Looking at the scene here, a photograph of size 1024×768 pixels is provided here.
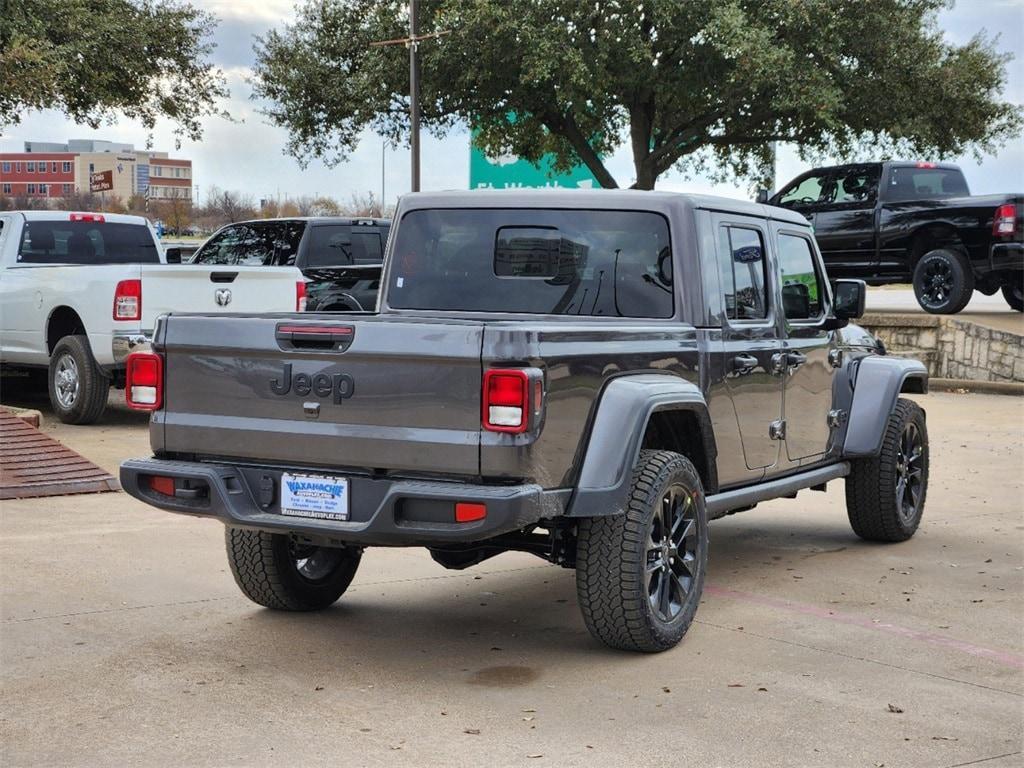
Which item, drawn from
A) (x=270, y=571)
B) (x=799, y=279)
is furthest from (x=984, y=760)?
(x=799, y=279)

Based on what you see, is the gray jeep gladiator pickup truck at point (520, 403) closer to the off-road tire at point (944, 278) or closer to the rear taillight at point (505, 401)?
the rear taillight at point (505, 401)

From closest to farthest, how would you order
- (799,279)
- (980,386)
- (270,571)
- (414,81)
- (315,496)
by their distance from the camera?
(315,496)
(270,571)
(799,279)
(980,386)
(414,81)

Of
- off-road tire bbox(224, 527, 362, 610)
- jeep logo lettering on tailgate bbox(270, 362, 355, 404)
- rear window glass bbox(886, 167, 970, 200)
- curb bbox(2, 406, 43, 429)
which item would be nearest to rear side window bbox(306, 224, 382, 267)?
curb bbox(2, 406, 43, 429)

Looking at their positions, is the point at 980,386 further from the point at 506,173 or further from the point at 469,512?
the point at 506,173

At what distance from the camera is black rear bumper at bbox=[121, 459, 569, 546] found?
506cm

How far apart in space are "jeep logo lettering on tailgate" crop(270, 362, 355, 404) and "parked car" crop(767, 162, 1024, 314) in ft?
47.1

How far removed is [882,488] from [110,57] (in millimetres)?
18424

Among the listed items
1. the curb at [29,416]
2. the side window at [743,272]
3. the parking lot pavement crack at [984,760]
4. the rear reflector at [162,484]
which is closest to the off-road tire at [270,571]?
the rear reflector at [162,484]

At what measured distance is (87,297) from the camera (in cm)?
1275

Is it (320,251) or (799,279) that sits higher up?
(320,251)

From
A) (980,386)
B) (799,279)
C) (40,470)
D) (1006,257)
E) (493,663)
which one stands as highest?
(1006,257)

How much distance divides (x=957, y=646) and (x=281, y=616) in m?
2.87

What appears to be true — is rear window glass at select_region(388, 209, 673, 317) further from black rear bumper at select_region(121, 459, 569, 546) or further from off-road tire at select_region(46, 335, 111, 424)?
off-road tire at select_region(46, 335, 111, 424)

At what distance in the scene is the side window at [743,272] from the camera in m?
6.70
